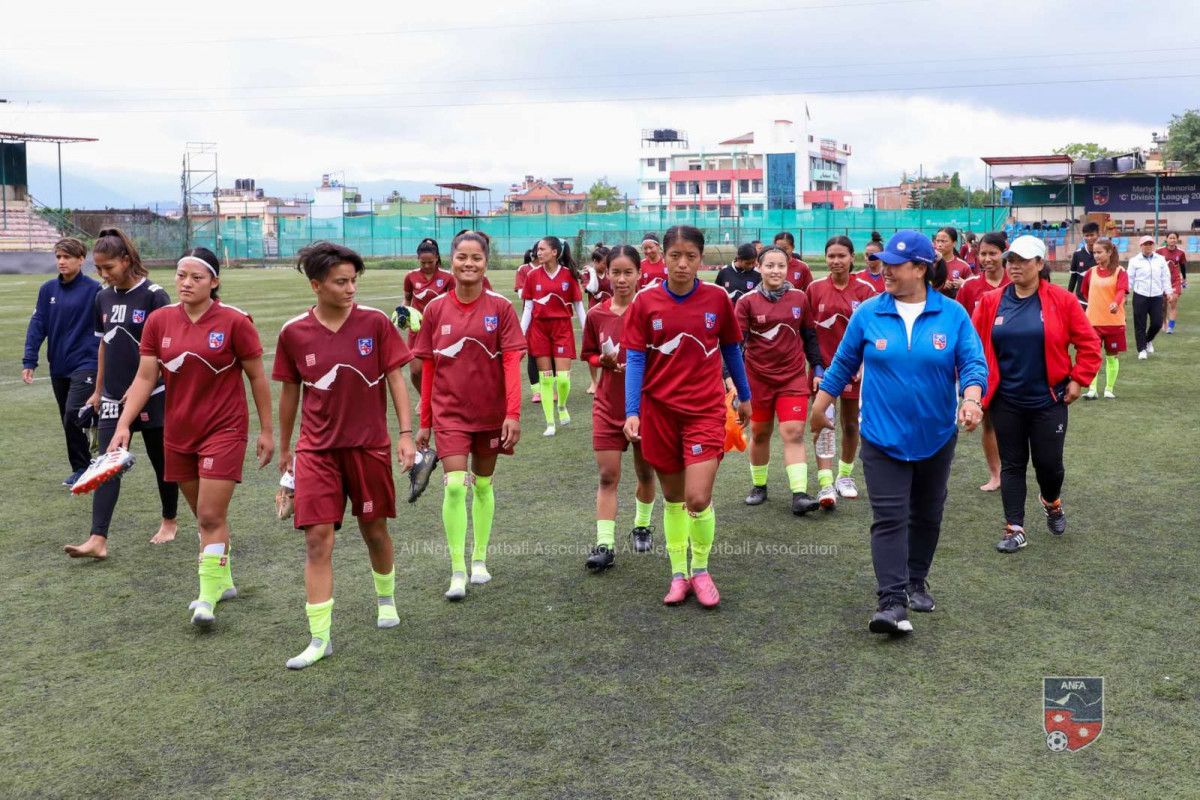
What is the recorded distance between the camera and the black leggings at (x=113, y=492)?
7.15 metres

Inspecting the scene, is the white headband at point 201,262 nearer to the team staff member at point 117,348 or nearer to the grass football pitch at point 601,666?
the team staff member at point 117,348

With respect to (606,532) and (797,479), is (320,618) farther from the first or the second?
(797,479)

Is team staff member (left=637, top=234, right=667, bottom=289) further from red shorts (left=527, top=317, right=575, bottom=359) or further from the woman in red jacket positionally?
the woman in red jacket

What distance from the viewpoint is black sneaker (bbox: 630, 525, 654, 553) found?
7.22 meters

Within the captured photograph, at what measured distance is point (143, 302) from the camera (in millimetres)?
7137

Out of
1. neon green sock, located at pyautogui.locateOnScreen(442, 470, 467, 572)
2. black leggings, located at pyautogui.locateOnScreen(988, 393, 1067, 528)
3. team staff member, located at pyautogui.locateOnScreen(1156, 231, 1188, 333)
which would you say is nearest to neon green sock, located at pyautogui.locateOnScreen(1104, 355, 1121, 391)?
black leggings, located at pyautogui.locateOnScreen(988, 393, 1067, 528)

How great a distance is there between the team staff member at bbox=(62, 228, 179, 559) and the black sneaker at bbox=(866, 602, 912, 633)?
14.1ft

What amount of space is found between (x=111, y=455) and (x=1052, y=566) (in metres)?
5.38

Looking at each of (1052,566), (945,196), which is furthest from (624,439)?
(945,196)

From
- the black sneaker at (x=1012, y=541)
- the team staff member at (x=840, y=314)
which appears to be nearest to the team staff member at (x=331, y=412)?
the black sneaker at (x=1012, y=541)

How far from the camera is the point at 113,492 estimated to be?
7.20 m

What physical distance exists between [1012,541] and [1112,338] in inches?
294

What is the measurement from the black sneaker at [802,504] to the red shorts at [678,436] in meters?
2.12

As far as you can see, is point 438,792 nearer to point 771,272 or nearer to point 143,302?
point 143,302
